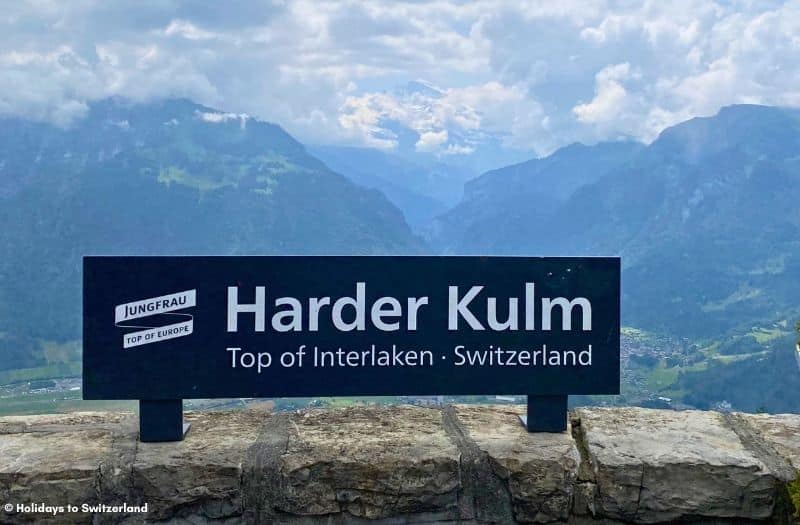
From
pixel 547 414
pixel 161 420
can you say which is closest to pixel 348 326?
pixel 161 420

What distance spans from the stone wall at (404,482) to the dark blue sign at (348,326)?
441mm

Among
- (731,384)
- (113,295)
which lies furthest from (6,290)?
(113,295)

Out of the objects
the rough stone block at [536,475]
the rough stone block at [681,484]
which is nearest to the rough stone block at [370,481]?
the rough stone block at [536,475]

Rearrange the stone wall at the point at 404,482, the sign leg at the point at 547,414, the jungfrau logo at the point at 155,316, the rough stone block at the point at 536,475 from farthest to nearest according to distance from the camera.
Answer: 1. the sign leg at the point at 547,414
2. the jungfrau logo at the point at 155,316
3. the rough stone block at the point at 536,475
4. the stone wall at the point at 404,482

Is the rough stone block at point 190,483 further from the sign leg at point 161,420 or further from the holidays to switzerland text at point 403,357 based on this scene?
the holidays to switzerland text at point 403,357

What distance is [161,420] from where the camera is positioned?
5.44m

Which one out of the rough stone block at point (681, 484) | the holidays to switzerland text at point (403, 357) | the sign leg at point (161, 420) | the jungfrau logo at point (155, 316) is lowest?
the rough stone block at point (681, 484)

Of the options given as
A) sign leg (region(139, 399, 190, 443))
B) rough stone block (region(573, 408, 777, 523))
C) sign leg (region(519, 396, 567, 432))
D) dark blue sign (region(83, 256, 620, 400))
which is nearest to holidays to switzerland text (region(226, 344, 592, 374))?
dark blue sign (region(83, 256, 620, 400))

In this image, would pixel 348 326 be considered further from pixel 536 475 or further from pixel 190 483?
pixel 536 475

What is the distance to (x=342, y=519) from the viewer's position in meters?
5.01

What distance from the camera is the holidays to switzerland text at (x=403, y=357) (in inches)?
215

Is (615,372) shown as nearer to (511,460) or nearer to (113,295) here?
(511,460)

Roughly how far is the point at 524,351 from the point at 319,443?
4.85 ft

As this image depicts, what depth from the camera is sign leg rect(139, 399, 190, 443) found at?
17.8ft
